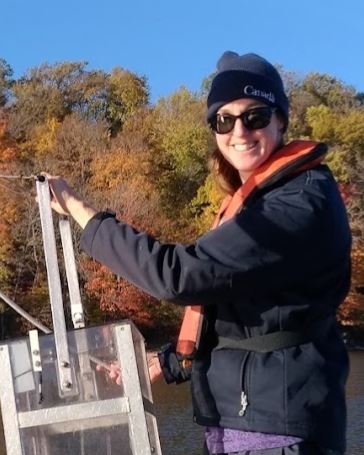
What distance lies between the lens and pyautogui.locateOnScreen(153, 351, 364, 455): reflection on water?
567 inches

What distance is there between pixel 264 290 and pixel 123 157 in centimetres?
3221

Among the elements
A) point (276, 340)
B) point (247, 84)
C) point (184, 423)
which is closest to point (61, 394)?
point (276, 340)

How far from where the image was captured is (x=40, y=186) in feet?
6.23

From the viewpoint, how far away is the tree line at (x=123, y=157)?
1156 inches

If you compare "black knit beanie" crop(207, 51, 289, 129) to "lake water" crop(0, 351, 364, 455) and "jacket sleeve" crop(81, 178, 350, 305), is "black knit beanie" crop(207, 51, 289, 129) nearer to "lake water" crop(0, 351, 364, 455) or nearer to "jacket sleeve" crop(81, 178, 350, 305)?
"jacket sleeve" crop(81, 178, 350, 305)

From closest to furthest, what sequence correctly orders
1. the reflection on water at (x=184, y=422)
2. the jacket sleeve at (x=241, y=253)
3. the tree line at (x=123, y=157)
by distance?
the jacket sleeve at (x=241, y=253) < the reflection on water at (x=184, y=422) < the tree line at (x=123, y=157)

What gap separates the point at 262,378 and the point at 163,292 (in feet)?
0.81

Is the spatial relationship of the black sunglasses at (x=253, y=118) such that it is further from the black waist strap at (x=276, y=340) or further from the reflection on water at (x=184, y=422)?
the reflection on water at (x=184, y=422)

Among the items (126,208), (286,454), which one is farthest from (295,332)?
(126,208)

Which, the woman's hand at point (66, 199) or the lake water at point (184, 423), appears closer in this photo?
the woman's hand at point (66, 199)

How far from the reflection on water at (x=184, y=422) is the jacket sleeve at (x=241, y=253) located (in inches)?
383

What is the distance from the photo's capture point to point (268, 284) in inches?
69.9

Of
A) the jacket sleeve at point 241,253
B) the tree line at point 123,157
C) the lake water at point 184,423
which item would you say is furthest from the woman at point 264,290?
the tree line at point 123,157

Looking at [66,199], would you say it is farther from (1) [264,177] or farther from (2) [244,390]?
(2) [244,390]
